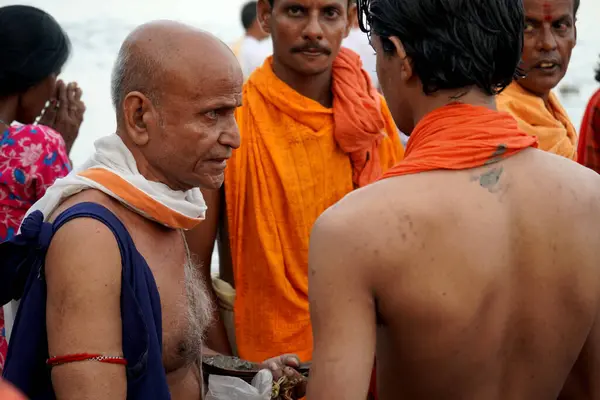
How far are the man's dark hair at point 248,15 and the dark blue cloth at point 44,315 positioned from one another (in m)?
7.10

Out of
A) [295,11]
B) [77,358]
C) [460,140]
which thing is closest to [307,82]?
[295,11]

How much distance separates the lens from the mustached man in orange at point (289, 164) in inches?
138

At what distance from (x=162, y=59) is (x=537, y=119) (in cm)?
209

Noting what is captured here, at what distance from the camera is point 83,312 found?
6.29 ft

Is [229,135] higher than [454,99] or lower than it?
lower

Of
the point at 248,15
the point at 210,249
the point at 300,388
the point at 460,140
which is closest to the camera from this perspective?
the point at 460,140

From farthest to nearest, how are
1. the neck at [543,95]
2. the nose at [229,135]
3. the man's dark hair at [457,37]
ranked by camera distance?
the neck at [543,95], the nose at [229,135], the man's dark hair at [457,37]

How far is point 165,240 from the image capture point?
7.59 ft

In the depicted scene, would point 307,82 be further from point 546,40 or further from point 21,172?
point 21,172

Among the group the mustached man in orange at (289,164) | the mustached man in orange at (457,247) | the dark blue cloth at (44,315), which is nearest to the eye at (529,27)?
the mustached man in orange at (289,164)

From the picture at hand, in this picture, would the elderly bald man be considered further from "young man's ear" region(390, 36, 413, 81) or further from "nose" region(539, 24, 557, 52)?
"nose" region(539, 24, 557, 52)

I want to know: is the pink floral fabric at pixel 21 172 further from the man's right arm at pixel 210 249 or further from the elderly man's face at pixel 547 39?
the elderly man's face at pixel 547 39

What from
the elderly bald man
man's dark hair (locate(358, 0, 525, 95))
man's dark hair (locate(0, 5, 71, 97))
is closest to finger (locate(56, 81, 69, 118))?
man's dark hair (locate(0, 5, 71, 97))

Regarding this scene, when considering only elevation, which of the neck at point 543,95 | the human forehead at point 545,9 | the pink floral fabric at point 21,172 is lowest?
the pink floral fabric at point 21,172
